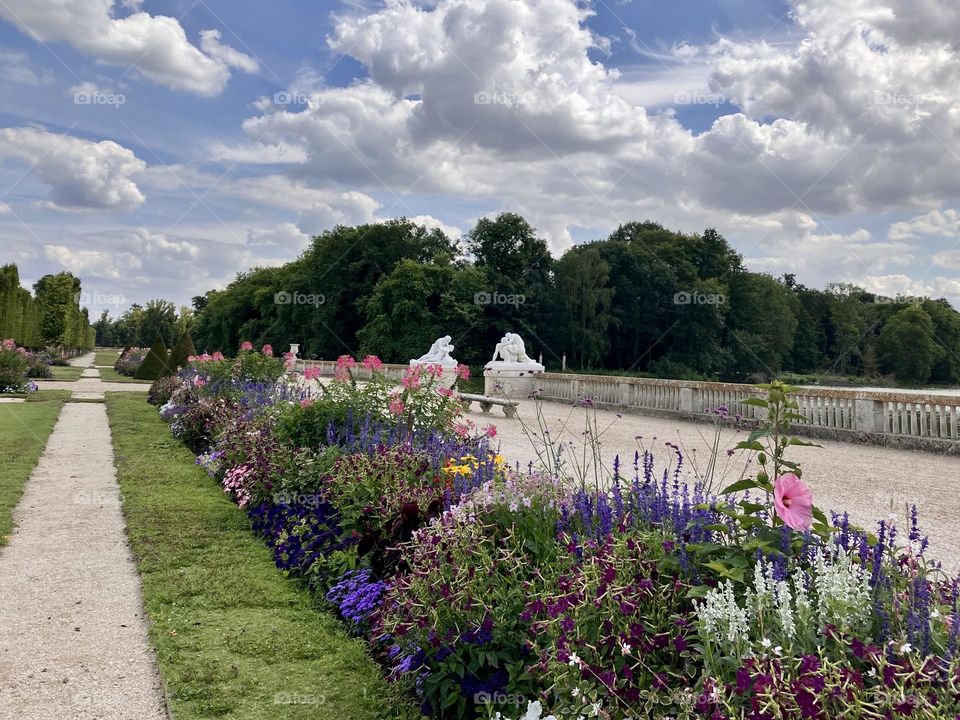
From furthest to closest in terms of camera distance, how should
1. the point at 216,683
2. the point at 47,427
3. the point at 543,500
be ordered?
the point at 47,427 < the point at 543,500 < the point at 216,683

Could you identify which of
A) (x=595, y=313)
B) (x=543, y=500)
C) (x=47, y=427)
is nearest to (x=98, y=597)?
(x=543, y=500)

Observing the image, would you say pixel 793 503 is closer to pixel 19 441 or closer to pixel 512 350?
pixel 19 441

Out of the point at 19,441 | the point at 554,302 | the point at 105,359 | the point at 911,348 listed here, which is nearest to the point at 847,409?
the point at 19,441

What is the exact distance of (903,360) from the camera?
2274 inches

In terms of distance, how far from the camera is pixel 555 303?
146ft

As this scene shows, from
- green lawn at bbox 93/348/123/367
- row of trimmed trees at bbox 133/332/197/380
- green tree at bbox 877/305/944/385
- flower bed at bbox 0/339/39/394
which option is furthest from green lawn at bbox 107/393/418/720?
green tree at bbox 877/305/944/385

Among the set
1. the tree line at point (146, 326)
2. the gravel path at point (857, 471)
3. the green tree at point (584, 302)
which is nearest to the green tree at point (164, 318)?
the tree line at point (146, 326)

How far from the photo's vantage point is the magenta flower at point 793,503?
7.58 feet

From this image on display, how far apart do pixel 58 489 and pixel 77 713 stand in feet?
17.8

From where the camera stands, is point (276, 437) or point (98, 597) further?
point (276, 437)

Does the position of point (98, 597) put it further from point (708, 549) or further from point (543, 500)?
point (708, 549)

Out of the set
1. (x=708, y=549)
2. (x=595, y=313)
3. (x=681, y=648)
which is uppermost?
(x=595, y=313)

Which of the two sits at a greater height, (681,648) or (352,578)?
(681,648)

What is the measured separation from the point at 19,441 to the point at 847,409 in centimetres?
1315
